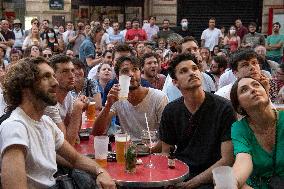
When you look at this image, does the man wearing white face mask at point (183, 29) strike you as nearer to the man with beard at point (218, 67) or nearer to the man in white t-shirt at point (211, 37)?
the man in white t-shirt at point (211, 37)

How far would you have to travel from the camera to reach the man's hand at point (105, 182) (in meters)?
3.18

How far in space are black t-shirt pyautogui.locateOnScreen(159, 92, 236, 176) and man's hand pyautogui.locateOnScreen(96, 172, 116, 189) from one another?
34.2 inches

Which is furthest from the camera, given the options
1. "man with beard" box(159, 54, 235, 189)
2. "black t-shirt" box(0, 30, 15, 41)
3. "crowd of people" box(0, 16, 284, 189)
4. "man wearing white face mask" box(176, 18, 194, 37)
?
"man wearing white face mask" box(176, 18, 194, 37)

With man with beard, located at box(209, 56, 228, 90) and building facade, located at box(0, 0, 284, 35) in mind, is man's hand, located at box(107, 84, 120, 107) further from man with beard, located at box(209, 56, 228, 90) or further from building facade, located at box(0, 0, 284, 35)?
building facade, located at box(0, 0, 284, 35)

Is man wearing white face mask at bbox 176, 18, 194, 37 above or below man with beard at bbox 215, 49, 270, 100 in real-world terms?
above

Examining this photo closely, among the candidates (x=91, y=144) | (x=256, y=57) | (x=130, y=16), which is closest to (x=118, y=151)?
(x=91, y=144)

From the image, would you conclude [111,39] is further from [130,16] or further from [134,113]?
[134,113]

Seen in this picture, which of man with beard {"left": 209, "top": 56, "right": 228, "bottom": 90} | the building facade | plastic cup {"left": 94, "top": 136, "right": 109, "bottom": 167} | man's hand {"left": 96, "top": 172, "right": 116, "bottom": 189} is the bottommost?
man's hand {"left": 96, "top": 172, "right": 116, "bottom": 189}

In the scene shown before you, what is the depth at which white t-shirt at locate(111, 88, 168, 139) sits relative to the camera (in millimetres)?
4602

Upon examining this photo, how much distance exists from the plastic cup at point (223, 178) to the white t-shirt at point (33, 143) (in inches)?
44.0

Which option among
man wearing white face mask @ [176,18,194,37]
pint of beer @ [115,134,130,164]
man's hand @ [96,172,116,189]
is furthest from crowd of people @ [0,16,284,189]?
man wearing white face mask @ [176,18,194,37]

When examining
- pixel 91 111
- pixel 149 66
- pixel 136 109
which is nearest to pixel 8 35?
pixel 149 66

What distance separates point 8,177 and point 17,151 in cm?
16

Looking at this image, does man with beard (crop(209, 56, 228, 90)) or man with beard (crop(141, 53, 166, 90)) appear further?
man with beard (crop(209, 56, 228, 90))
